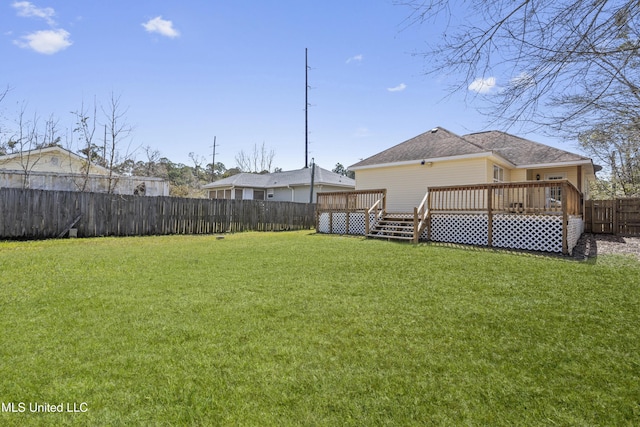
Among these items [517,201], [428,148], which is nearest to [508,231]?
[517,201]

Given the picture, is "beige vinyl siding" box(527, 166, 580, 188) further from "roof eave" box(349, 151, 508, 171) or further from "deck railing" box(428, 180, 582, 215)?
"deck railing" box(428, 180, 582, 215)

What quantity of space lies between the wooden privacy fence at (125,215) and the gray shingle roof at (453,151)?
5435 millimetres

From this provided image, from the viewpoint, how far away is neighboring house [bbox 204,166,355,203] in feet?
81.4

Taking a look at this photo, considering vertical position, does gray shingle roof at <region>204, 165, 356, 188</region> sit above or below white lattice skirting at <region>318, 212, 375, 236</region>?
above

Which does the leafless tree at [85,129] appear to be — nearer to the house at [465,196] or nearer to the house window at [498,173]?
the house at [465,196]

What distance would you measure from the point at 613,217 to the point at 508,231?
25.4 ft

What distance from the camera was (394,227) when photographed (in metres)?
11.0

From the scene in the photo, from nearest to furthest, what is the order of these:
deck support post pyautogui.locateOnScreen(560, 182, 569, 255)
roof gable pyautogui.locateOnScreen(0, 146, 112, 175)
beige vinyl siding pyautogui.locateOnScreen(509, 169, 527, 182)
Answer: deck support post pyautogui.locateOnScreen(560, 182, 569, 255)
beige vinyl siding pyautogui.locateOnScreen(509, 169, 527, 182)
roof gable pyautogui.locateOnScreen(0, 146, 112, 175)

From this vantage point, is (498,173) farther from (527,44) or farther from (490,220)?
(527,44)

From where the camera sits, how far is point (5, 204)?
11.0 meters

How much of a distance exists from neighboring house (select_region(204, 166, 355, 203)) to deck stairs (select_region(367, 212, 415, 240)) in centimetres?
1210

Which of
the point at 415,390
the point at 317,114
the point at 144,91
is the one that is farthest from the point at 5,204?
the point at 317,114

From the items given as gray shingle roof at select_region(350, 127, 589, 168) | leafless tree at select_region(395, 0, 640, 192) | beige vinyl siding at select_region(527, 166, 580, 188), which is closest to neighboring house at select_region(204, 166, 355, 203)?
gray shingle roof at select_region(350, 127, 589, 168)

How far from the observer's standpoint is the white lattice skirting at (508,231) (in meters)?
8.27
